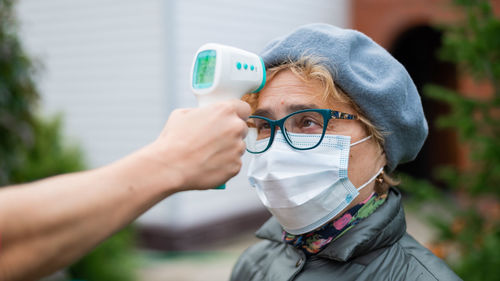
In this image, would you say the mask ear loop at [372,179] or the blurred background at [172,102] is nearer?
the mask ear loop at [372,179]

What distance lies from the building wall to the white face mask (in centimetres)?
487

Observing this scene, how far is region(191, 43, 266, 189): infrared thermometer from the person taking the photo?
1.28 m

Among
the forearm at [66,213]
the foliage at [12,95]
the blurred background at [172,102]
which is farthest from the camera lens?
the foliage at [12,95]

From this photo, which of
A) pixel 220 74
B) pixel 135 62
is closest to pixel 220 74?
pixel 220 74

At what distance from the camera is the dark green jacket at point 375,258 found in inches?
59.7

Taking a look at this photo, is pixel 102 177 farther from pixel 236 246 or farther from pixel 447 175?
pixel 236 246

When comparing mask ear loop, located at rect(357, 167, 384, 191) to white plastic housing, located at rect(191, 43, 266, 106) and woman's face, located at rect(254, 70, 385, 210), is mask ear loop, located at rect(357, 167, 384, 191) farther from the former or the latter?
white plastic housing, located at rect(191, 43, 266, 106)

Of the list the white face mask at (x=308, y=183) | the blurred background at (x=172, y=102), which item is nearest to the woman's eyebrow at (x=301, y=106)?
the white face mask at (x=308, y=183)

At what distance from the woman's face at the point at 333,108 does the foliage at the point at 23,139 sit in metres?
3.01

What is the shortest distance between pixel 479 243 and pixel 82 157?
177 inches

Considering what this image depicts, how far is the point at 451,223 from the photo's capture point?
3363 millimetres

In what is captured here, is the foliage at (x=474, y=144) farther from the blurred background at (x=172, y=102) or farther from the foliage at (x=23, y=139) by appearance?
the foliage at (x=23, y=139)

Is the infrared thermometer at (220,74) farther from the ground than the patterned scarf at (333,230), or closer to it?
farther from the ground

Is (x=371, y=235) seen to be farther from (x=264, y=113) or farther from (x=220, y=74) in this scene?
(x=220, y=74)
